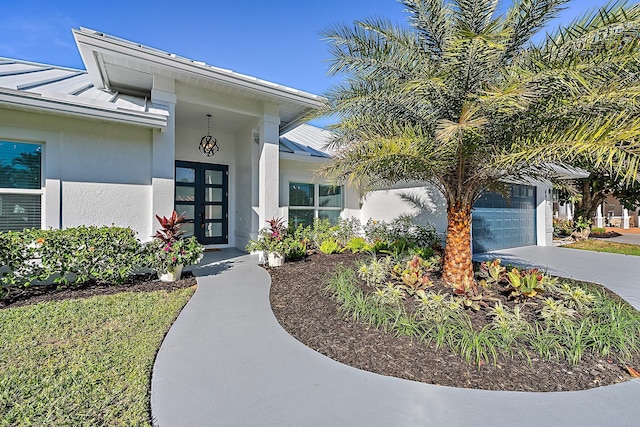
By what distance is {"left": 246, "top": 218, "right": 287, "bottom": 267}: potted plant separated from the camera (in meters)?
7.68

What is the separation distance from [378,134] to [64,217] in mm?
6671

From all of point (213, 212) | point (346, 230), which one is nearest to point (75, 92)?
point (213, 212)

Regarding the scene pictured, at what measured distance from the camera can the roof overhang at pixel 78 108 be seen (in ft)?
17.6

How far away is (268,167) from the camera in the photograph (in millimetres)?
8578

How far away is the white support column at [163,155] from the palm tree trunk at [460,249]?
20.9 feet

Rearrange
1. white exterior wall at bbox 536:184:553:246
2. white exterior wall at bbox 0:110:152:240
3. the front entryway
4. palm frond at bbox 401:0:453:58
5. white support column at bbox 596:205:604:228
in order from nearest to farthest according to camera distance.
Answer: palm frond at bbox 401:0:453:58, white exterior wall at bbox 0:110:152:240, the front entryway, white exterior wall at bbox 536:184:553:246, white support column at bbox 596:205:604:228

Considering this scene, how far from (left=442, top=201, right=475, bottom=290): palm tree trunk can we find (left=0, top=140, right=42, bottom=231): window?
8.35m

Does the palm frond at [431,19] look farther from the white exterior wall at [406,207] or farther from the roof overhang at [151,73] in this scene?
the white exterior wall at [406,207]

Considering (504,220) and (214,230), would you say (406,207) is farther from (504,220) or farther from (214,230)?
(214,230)

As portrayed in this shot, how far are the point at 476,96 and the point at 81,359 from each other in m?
5.97

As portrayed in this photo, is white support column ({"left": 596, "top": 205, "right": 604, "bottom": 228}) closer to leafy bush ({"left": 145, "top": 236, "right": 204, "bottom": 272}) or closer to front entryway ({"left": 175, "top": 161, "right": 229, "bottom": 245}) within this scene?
front entryway ({"left": 175, "top": 161, "right": 229, "bottom": 245})

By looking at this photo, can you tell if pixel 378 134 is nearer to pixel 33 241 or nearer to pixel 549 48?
pixel 549 48

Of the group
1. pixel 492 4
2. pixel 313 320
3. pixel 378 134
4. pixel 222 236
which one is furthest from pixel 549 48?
pixel 222 236

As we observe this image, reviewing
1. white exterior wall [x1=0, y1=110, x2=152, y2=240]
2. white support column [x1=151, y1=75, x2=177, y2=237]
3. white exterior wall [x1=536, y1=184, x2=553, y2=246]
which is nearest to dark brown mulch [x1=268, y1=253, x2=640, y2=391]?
white support column [x1=151, y1=75, x2=177, y2=237]
